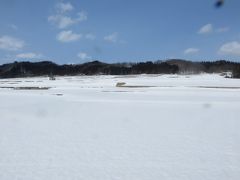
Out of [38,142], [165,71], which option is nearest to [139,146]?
[38,142]

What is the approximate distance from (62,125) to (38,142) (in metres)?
2.84

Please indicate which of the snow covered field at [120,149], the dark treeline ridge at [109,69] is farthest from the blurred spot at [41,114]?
the dark treeline ridge at [109,69]

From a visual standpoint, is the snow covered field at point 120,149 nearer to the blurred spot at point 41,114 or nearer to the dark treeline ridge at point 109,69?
the blurred spot at point 41,114

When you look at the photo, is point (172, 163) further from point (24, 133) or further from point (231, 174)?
point (24, 133)

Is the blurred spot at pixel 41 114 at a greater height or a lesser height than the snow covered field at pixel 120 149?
lesser

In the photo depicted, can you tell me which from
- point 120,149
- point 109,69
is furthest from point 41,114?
point 109,69

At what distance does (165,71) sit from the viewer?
14425cm

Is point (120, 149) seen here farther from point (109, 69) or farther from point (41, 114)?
point (109, 69)

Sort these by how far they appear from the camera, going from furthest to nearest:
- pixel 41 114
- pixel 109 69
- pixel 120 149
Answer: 1. pixel 109 69
2. pixel 41 114
3. pixel 120 149

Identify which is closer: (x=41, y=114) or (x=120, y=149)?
(x=120, y=149)

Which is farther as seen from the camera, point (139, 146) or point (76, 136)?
point (76, 136)

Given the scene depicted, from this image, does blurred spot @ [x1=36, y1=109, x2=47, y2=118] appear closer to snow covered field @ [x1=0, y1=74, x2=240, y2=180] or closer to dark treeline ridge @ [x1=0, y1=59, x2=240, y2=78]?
snow covered field @ [x1=0, y1=74, x2=240, y2=180]

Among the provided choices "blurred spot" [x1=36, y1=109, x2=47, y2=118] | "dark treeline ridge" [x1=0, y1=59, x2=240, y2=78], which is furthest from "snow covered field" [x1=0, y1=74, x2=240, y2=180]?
"dark treeline ridge" [x1=0, y1=59, x2=240, y2=78]

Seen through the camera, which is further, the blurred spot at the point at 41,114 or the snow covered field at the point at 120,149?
the blurred spot at the point at 41,114
